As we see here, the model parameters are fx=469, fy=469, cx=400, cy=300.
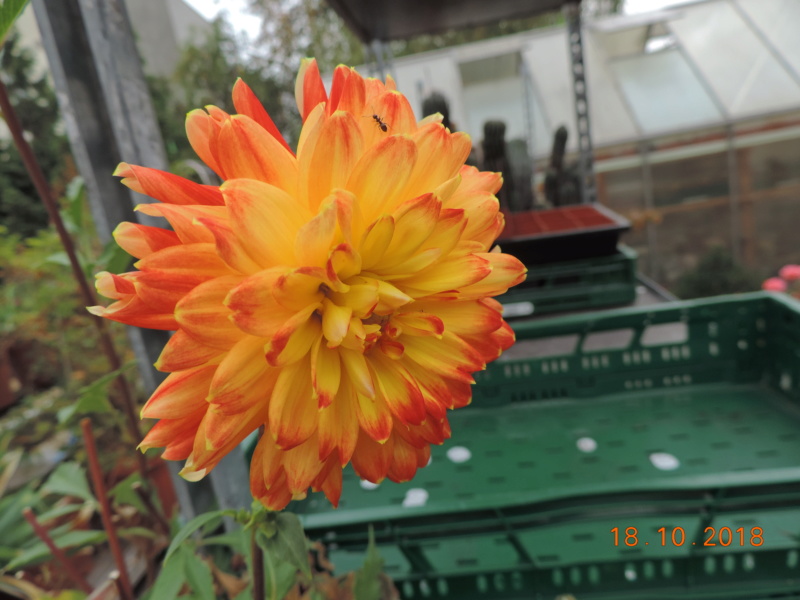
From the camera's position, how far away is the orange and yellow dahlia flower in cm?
25

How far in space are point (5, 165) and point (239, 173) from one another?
4731mm

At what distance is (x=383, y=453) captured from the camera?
30 cm

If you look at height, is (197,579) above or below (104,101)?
below

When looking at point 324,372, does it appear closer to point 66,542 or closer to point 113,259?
point 113,259

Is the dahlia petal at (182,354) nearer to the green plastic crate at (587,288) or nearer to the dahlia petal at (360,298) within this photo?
the dahlia petal at (360,298)

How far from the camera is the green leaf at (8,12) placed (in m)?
0.32

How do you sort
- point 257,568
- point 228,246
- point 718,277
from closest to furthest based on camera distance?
point 228,246
point 257,568
point 718,277

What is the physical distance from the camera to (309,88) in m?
0.31

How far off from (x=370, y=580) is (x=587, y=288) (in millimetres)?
978

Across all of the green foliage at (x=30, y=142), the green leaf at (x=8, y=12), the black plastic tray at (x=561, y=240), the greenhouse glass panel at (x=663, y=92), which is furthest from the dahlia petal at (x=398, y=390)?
the greenhouse glass panel at (x=663, y=92)

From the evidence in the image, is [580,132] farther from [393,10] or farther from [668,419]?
[668,419]

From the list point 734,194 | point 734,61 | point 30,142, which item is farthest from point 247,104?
point 734,61

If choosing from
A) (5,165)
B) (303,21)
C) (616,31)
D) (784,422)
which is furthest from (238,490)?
(303,21)

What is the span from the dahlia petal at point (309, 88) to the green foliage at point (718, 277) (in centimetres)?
480
